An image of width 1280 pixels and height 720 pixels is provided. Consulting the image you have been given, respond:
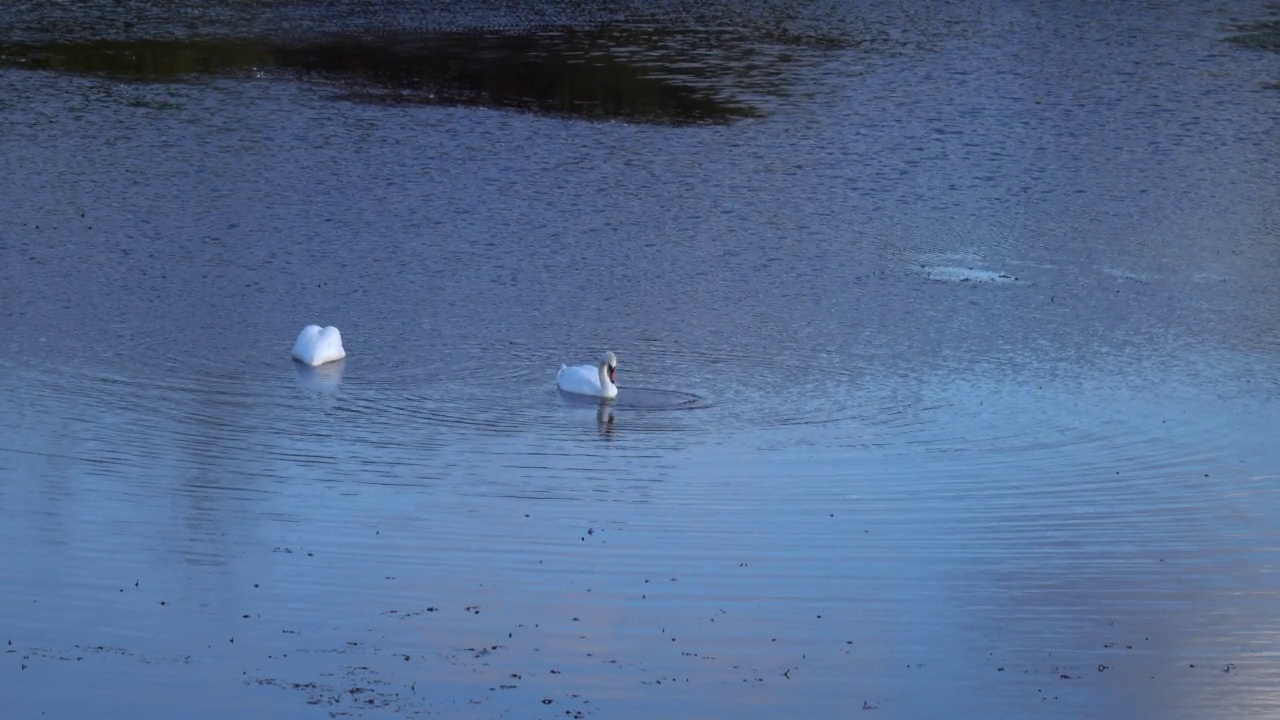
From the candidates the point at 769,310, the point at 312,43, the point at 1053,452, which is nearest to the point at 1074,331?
the point at 769,310

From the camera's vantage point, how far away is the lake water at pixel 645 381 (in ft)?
31.9

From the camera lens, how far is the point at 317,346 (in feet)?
51.0

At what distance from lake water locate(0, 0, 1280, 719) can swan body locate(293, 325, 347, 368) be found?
0.22 metres

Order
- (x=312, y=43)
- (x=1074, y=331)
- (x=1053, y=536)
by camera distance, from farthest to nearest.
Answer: (x=312, y=43), (x=1074, y=331), (x=1053, y=536)

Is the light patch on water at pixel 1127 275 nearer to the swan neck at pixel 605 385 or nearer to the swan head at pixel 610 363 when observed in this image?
the swan head at pixel 610 363

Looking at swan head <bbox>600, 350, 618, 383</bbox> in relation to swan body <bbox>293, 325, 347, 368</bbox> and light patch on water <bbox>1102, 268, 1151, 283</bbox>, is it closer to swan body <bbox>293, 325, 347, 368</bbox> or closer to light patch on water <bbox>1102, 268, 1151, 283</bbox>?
swan body <bbox>293, 325, 347, 368</bbox>

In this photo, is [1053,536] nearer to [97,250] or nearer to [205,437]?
[205,437]

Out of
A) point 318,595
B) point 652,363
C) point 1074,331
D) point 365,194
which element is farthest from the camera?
point 365,194

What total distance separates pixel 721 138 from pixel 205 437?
13.3 meters

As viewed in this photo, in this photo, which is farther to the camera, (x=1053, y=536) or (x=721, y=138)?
(x=721, y=138)

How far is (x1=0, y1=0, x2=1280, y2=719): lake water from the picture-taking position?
31.9 ft

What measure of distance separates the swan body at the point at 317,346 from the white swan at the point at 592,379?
1.99 meters

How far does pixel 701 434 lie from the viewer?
13938 millimetres

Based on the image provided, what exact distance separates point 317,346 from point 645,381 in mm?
2726
